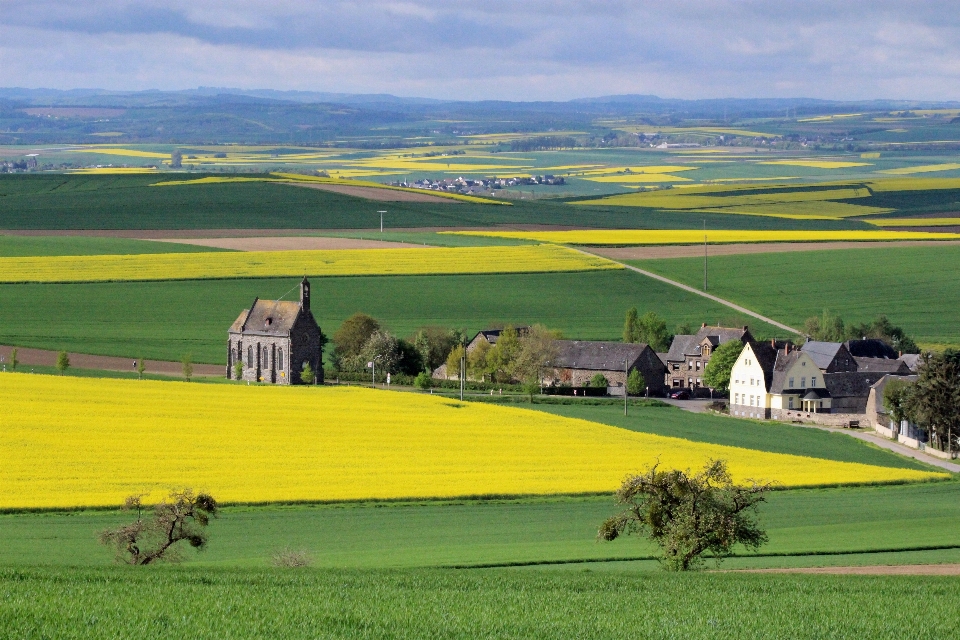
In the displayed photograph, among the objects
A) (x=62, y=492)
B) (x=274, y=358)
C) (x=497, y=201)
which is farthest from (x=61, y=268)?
(x=497, y=201)

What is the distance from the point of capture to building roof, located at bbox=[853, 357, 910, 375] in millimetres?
84438

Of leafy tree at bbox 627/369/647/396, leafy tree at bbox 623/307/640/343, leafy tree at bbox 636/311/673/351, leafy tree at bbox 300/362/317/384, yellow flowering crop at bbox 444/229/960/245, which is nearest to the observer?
leafy tree at bbox 300/362/317/384

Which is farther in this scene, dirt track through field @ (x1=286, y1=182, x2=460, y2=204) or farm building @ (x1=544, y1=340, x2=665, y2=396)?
dirt track through field @ (x1=286, y1=182, x2=460, y2=204)

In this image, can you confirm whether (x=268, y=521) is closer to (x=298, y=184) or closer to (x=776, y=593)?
(x=776, y=593)

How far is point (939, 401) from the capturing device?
66812mm

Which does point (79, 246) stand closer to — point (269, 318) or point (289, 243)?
point (289, 243)

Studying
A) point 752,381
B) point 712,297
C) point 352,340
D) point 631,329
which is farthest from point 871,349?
point 352,340

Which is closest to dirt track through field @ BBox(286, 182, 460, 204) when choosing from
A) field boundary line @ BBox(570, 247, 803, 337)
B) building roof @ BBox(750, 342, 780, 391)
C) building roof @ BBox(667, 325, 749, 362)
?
field boundary line @ BBox(570, 247, 803, 337)

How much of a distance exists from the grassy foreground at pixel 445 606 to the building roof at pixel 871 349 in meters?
63.8

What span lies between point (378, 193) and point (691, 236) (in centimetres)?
4685

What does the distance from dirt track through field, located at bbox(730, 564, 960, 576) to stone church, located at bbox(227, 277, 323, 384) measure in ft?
169

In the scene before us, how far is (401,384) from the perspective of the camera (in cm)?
8581

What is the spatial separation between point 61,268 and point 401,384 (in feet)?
111

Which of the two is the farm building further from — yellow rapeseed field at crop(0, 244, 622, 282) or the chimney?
yellow rapeseed field at crop(0, 244, 622, 282)
